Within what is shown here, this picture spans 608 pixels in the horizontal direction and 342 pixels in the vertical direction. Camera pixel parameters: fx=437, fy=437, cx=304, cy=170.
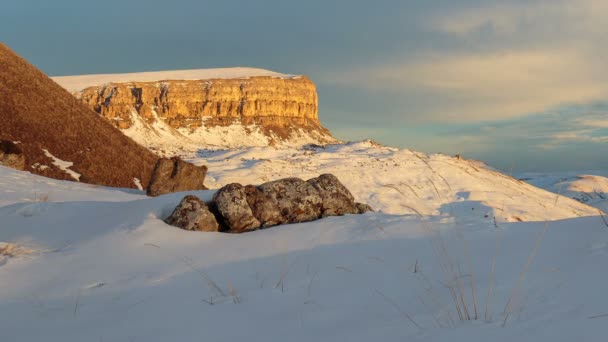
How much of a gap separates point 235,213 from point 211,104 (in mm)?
77636

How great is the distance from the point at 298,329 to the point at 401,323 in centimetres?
53

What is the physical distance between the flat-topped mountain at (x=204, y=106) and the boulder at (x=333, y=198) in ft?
190

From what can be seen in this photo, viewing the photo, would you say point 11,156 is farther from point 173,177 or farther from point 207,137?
point 207,137

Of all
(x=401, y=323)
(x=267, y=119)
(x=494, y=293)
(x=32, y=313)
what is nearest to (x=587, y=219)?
(x=494, y=293)

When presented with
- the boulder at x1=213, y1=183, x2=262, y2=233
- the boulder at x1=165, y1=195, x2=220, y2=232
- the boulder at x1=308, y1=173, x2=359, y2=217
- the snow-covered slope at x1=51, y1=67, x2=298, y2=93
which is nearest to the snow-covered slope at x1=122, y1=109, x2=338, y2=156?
the snow-covered slope at x1=51, y1=67, x2=298, y2=93

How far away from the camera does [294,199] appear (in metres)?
5.76

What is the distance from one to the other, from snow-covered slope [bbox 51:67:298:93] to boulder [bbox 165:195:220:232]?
79.6m

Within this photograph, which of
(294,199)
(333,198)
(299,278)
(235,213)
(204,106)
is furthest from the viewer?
(204,106)

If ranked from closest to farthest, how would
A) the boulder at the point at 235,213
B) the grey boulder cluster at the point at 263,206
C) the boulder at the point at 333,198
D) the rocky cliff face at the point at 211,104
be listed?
the grey boulder cluster at the point at 263,206 < the boulder at the point at 235,213 < the boulder at the point at 333,198 < the rocky cliff face at the point at 211,104

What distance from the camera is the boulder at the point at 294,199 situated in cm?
565

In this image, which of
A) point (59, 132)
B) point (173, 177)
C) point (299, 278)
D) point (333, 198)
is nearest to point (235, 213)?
point (333, 198)

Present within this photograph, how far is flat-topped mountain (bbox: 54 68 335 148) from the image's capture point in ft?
232

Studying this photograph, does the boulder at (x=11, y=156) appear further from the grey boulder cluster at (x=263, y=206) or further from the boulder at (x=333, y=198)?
the boulder at (x=333, y=198)

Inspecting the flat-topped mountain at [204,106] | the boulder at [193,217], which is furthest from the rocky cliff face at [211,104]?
the boulder at [193,217]
